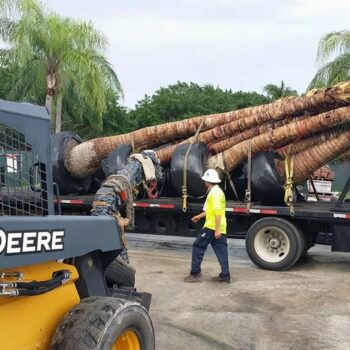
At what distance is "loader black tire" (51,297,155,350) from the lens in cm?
368

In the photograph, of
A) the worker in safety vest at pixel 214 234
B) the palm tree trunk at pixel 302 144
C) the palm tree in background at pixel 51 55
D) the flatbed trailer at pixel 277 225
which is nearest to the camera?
the worker in safety vest at pixel 214 234

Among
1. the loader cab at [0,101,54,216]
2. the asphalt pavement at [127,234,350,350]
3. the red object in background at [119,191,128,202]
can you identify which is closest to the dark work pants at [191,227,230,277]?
the asphalt pavement at [127,234,350,350]

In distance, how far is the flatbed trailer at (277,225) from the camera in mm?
9562

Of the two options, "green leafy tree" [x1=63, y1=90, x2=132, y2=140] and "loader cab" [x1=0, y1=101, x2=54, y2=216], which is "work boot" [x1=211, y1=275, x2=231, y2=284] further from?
"green leafy tree" [x1=63, y1=90, x2=132, y2=140]

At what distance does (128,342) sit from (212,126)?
23.5 ft

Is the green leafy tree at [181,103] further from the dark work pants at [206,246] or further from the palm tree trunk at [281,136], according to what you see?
the dark work pants at [206,246]

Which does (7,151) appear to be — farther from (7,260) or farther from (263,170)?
(263,170)

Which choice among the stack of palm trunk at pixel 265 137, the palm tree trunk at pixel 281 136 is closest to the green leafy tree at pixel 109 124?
the stack of palm trunk at pixel 265 137

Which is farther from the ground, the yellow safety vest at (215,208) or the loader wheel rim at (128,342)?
the yellow safety vest at (215,208)

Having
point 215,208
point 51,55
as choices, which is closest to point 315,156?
point 215,208

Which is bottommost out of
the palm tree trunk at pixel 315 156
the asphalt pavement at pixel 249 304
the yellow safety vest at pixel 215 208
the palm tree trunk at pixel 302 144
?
the asphalt pavement at pixel 249 304

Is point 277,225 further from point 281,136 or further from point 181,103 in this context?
point 181,103

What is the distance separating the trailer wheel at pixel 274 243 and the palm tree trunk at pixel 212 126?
1890mm

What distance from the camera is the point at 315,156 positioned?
396 inches
